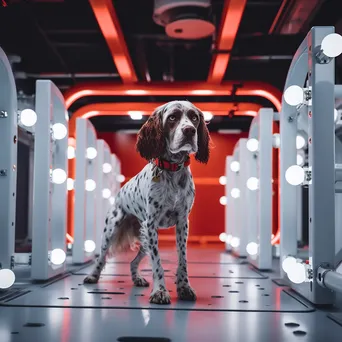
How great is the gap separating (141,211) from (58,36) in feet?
16.0

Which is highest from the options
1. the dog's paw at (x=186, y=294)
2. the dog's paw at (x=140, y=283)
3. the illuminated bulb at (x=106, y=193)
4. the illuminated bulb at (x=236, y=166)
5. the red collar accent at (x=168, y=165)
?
the illuminated bulb at (x=236, y=166)

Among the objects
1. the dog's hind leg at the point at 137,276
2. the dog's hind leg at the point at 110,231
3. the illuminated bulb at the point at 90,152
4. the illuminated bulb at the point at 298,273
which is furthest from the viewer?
the illuminated bulb at the point at 90,152

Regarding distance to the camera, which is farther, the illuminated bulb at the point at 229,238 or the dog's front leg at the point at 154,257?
the illuminated bulb at the point at 229,238

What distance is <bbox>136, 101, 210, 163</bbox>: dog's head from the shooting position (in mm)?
3420

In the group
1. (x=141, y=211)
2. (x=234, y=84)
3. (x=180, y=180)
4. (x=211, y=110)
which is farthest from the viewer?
(x=211, y=110)

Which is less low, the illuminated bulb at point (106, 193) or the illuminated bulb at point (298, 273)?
the illuminated bulb at point (106, 193)

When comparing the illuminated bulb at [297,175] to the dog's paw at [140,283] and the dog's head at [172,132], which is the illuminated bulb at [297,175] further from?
the dog's paw at [140,283]

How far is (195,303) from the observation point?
3266mm

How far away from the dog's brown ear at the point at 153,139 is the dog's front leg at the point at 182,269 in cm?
49

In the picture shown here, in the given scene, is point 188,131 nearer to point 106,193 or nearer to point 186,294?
point 186,294

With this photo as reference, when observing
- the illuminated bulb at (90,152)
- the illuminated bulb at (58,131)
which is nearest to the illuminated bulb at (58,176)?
the illuminated bulb at (58,131)

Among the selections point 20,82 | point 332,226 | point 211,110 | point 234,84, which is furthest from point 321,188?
point 20,82

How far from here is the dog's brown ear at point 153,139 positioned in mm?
3576

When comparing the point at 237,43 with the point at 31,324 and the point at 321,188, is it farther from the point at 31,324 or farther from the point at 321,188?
the point at 31,324
